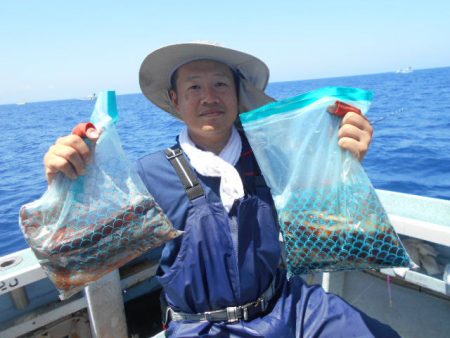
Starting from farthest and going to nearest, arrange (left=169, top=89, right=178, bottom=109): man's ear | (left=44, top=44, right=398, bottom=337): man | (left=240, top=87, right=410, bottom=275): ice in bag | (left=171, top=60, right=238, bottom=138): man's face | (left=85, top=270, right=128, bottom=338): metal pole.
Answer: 1. (left=85, top=270, right=128, bottom=338): metal pole
2. (left=169, top=89, right=178, bottom=109): man's ear
3. (left=171, top=60, right=238, bottom=138): man's face
4. (left=44, top=44, right=398, bottom=337): man
5. (left=240, top=87, right=410, bottom=275): ice in bag

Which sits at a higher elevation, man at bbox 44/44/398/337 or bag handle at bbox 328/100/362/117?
bag handle at bbox 328/100/362/117

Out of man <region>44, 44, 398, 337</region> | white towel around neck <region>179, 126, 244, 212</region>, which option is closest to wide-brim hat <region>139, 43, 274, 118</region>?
man <region>44, 44, 398, 337</region>

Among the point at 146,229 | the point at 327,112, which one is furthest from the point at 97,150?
the point at 327,112

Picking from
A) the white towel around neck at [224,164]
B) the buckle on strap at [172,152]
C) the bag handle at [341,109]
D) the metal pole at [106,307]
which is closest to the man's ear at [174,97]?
the white towel around neck at [224,164]

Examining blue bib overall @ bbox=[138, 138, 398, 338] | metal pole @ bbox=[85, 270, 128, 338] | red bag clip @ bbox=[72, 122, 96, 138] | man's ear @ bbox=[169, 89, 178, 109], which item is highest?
man's ear @ bbox=[169, 89, 178, 109]

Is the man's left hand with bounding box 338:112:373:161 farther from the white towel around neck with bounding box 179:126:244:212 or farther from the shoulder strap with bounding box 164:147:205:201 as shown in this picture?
the shoulder strap with bounding box 164:147:205:201

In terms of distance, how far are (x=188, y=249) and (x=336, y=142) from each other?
830mm

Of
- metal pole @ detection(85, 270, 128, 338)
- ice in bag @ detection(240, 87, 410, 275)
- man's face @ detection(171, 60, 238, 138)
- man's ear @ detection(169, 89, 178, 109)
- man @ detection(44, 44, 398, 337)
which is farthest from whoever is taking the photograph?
metal pole @ detection(85, 270, 128, 338)

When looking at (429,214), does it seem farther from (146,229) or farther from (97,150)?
(97,150)

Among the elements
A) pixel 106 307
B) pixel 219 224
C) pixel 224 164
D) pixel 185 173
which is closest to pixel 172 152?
pixel 185 173

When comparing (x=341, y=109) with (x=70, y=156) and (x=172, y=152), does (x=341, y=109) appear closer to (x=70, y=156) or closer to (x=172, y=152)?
(x=172, y=152)

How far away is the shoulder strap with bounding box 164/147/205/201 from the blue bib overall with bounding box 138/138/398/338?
0.09ft

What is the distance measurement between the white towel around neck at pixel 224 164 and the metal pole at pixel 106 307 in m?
1.24

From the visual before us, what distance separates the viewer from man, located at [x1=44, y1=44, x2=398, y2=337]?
5.41 ft
